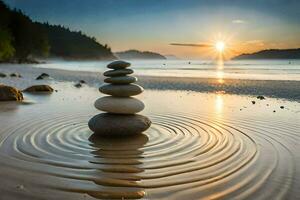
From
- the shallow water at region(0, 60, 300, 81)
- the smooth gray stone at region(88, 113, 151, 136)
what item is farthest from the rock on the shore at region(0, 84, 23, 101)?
the shallow water at region(0, 60, 300, 81)

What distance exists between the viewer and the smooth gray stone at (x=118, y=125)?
9688mm

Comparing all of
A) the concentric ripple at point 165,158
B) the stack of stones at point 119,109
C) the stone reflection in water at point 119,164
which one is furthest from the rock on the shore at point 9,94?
the stone reflection in water at point 119,164

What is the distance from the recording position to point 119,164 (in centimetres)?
725

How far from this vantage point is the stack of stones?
9734 millimetres

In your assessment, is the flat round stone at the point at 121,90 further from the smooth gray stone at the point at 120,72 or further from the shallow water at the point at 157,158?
the shallow water at the point at 157,158

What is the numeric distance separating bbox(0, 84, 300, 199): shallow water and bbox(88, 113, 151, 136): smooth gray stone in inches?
9.0

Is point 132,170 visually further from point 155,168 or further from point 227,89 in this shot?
point 227,89

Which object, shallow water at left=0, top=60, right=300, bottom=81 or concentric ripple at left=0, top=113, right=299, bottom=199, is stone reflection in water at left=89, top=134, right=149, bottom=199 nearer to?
concentric ripple at left=0, top=113, right=299, bottom=199

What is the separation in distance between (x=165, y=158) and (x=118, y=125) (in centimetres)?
247

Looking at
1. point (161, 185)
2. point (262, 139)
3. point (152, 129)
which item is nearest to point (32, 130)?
point (152, 129)

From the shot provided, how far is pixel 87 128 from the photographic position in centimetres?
1064

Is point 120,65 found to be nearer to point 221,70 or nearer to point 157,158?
point 157,158

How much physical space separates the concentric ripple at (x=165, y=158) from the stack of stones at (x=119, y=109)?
0.30m

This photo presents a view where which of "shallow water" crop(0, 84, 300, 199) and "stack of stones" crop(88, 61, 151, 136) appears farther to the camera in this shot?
"stack of stones" crop(88, 61, 151, 136)
